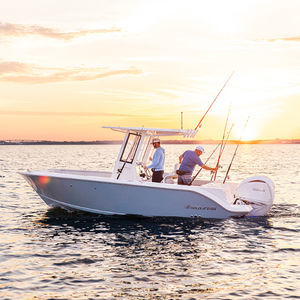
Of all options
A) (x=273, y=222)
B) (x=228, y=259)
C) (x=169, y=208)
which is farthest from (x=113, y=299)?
(x=273, y=222)

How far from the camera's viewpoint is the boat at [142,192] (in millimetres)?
13859

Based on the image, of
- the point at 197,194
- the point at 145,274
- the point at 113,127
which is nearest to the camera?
the point at 145,274

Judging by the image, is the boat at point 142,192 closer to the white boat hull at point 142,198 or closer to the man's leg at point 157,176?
the white boat hull at point 142,198

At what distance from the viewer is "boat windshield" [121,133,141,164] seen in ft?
48.1

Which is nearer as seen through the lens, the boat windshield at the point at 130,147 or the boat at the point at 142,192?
the boat at the point at 142,192

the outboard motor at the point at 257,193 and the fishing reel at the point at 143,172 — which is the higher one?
the fishing reel at the point at 143,172

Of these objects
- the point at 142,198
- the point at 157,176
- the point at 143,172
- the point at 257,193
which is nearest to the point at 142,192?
the point at 142,198

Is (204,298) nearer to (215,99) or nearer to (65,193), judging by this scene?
(65,193)

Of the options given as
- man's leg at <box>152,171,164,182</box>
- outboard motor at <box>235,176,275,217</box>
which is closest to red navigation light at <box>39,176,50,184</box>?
man's leg at <box>152,171,164,182</box>

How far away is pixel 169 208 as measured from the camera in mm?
13992

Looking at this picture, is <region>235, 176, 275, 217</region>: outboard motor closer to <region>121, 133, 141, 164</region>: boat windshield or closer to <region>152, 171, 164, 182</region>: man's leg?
<region>152, 171, 164, 182</region>: man's leg

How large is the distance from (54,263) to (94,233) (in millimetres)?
2864

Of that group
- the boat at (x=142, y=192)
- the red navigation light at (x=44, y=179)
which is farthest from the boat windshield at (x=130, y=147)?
the red navigation light at (x=44, y=179)

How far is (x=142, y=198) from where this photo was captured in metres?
14.0
